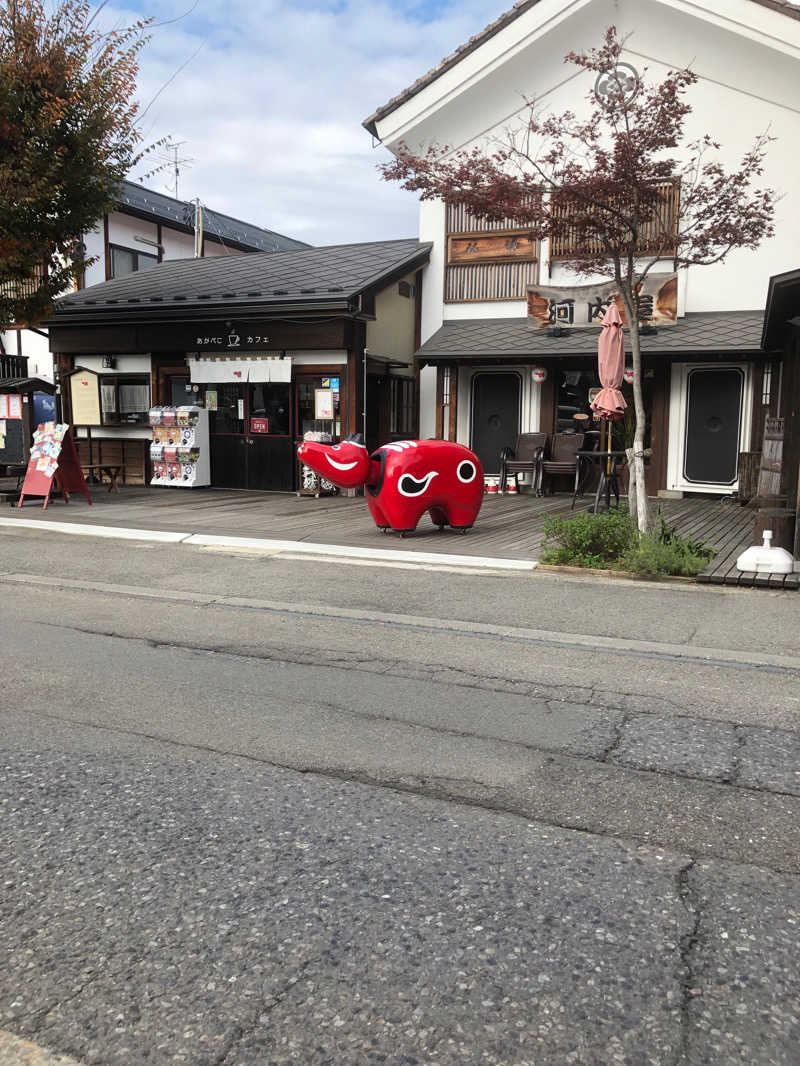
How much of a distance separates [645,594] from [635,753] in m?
4.35

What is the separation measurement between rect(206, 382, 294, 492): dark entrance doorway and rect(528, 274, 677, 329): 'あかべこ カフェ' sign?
529 centimetres

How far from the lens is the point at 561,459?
17.7 m

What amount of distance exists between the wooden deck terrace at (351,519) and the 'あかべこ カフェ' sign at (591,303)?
11.5 feet

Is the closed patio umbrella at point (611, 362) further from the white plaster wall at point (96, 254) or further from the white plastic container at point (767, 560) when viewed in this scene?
the white plaster wall at point (96, 254)

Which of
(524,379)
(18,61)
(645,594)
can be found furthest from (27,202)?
(645,594)

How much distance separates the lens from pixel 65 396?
19.7 metres

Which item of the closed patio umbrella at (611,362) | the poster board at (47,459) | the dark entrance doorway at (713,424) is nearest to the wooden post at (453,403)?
the dark entrance doorway at (713,424)

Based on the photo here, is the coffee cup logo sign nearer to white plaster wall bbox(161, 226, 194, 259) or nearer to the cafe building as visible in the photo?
the cafe building

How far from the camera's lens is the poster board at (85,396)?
63.3 feet

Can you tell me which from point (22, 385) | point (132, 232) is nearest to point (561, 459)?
point (22, 385)

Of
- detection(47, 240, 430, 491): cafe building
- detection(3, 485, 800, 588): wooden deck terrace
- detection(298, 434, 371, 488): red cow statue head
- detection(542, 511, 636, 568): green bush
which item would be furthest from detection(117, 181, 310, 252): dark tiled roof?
detection(542, 511, 636, 568): green bush

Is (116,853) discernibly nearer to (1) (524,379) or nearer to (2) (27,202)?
(2) (27,202)

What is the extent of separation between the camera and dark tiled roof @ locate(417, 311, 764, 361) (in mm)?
15812

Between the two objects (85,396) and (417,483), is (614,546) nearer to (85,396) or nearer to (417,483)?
(417,483)
